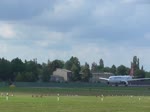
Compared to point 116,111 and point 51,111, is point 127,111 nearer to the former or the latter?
point 116,111

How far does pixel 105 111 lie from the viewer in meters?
43.0

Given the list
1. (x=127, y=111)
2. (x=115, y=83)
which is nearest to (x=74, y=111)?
(x=127, y=111)

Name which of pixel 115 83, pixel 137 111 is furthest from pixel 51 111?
pixel 115 83

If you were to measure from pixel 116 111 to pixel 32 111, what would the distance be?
652cm

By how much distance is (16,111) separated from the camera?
137 ft

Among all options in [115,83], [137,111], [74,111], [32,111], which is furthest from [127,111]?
[115,83]

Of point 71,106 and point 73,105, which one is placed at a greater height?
point 73,105

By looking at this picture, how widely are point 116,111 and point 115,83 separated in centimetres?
14983

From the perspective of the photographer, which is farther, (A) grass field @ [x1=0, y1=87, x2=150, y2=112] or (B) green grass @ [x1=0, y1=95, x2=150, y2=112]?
(A) grass field @ [x1=0, y1=87, x2=150, y2=112]

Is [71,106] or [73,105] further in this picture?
[73,105]

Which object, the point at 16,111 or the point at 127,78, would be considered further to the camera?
the point at 127,78

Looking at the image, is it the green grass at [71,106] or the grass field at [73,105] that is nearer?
the green grass at [71,106]

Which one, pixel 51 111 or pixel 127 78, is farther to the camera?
pixel 127 78

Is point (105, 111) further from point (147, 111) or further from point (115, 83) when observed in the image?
point (115, 83)
